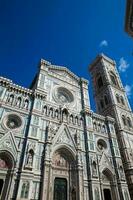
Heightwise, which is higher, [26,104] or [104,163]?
[26,104]

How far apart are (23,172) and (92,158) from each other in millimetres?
8327

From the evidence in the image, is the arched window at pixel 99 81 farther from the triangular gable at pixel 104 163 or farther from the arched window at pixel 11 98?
the arched window at pixel 11 98

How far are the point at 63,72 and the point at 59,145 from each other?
511 inches

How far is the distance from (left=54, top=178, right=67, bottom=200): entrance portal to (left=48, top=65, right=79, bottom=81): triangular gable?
15018 millimetres

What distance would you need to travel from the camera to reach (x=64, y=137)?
18156 mm

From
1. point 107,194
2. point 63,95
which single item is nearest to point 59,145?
point 107,194

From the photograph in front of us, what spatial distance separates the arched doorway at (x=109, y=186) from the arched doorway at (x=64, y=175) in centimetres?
395

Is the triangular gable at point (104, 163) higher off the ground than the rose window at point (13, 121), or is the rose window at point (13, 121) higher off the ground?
the rose window at point (13, 121)

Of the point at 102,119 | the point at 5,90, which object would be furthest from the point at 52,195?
the point at 102,119

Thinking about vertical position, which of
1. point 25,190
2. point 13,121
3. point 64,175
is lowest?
point 25,190

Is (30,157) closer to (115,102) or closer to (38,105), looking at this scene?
(38,105)

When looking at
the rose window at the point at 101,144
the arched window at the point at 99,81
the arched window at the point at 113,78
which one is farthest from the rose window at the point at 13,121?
the arched window at the point at 113,78

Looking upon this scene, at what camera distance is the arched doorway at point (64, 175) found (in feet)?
49.8

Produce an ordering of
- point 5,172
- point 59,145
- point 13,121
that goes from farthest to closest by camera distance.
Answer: point 59,145 < point 13,121 < point 5,172
